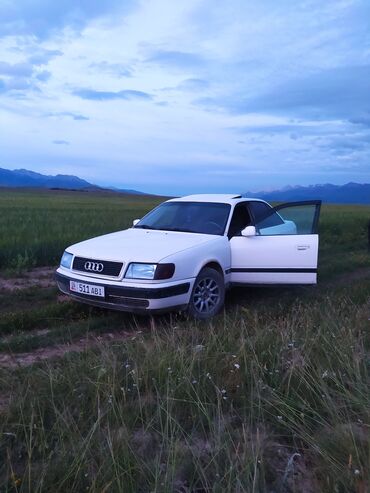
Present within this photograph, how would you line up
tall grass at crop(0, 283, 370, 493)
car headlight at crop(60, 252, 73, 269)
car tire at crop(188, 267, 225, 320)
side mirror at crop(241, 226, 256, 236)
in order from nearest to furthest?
tall grass at crop(0, 283, 370, 493)
car tire at crop(188, 267, 225, 320)
car headlight at crop(60, 252, 73, 269)
side mirror at crop(241, 226, 256, 236)

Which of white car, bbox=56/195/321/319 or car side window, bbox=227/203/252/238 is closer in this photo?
white car, bbox=56/195/321/319

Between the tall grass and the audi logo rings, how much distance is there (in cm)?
174

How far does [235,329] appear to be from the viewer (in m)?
4.96

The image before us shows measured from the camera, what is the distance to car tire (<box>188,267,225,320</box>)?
20.7 ft

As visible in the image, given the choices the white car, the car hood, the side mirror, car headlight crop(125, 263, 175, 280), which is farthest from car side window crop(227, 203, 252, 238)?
car headlight crop(125, 263, 175, 280)

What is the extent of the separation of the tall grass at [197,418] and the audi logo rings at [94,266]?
1.74 metres

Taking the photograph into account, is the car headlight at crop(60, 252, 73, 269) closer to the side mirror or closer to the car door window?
the side mirror

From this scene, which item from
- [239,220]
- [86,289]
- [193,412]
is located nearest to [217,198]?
[239,220]

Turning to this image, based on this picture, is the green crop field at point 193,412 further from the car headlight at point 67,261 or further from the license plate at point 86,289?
the car headlight at point 67,261

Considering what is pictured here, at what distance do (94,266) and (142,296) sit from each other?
79 cm

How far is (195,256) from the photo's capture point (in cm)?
628

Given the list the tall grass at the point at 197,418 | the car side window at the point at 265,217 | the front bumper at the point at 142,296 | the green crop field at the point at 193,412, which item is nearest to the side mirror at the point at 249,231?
the car side window at the point at 265,217

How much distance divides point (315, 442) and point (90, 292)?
3.77 metres

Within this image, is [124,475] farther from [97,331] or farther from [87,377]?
[97,331]
